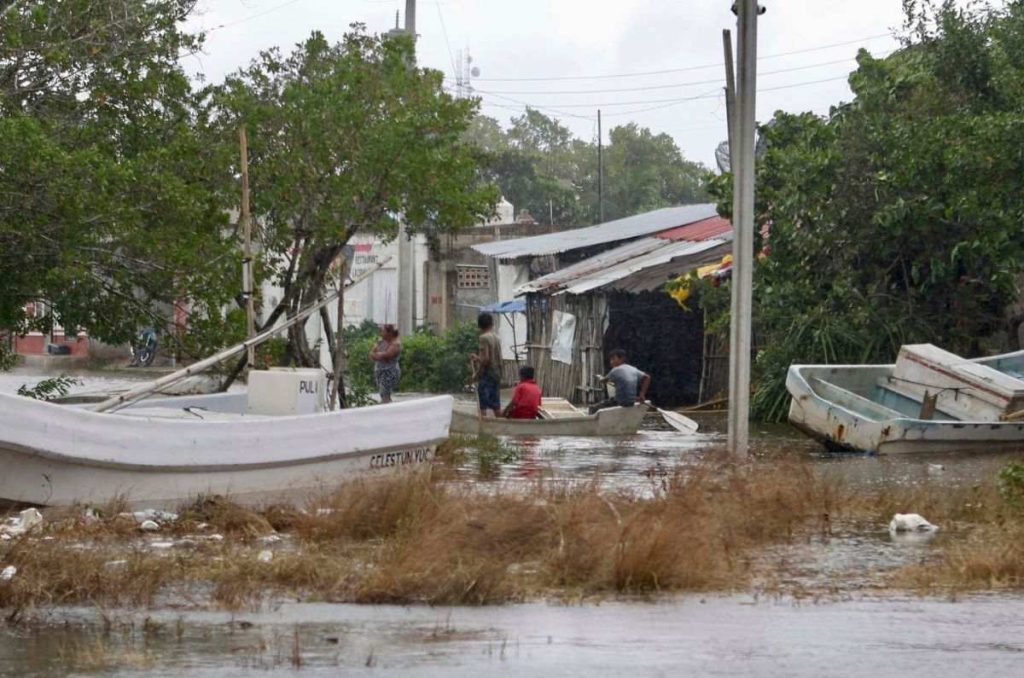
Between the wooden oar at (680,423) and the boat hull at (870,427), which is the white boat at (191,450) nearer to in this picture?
the boat hull at (870,427)

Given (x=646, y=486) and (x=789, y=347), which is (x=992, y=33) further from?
(x=646, y=486)

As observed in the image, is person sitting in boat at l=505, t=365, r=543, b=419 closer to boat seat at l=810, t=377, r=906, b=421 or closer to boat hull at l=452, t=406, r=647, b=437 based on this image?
boat hull at l=452, t=406, r=647, b=437

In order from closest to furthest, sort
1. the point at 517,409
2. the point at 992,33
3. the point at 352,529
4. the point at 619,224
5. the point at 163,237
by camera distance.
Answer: the point at 352,529 → the point at 163,237 → the point at 517,409 → the point at 992,33 → the point at 619,224

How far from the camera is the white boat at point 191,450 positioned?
450 inches

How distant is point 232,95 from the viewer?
1858 centimetres

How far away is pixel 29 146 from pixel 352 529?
4937 mm

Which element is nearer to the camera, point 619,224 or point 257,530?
point 257,530

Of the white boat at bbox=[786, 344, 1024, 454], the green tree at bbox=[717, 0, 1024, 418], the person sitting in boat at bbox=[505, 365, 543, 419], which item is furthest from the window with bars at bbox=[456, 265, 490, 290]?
the white boat at bbox=[786, 344, 1024, 454]

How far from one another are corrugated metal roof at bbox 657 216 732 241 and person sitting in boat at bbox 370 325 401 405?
9.79 m

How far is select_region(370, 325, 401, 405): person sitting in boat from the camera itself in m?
23.1

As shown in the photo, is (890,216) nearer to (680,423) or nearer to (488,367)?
(680,423)

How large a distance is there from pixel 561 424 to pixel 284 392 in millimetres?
7247

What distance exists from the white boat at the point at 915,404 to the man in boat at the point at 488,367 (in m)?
3.81

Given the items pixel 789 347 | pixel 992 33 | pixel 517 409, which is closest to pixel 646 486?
pixel 517 409
